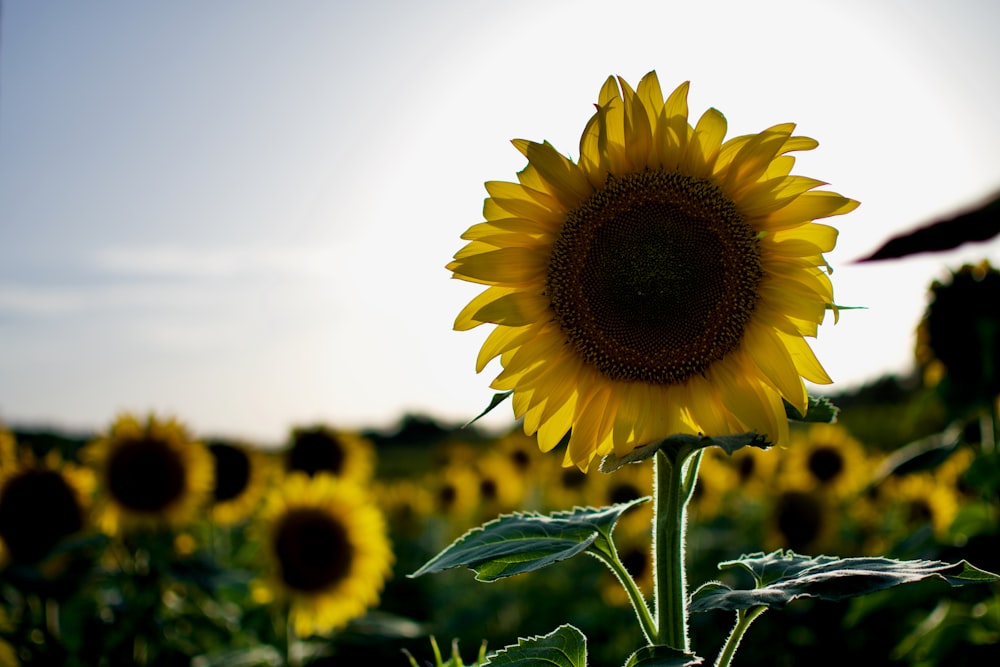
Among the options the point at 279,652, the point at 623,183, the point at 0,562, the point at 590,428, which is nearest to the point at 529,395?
the point at 590,428

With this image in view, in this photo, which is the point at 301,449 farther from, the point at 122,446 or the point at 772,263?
the point at 772,263

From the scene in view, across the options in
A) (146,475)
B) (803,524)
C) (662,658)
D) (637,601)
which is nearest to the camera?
(662,658)

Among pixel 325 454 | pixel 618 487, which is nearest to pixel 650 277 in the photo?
pixel 618 487

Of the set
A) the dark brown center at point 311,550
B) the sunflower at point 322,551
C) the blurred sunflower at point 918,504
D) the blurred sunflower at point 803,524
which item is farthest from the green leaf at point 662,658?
the blurred sunflower at point 918,504

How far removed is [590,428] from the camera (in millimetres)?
1661

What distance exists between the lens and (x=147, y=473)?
5.68m

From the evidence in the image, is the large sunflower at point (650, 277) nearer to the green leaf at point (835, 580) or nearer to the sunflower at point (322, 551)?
the green leaf at point (835, 580)

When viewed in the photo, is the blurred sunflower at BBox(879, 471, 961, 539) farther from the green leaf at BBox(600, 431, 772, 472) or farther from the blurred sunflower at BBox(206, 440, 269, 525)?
the green leaf at BBox(600, 431, 772, 472)

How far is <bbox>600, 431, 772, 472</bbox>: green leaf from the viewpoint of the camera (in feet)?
4.22

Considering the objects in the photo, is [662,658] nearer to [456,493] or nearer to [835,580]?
[835,580]

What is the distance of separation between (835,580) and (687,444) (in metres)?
0.29

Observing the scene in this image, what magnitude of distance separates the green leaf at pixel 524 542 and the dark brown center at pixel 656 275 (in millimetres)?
299

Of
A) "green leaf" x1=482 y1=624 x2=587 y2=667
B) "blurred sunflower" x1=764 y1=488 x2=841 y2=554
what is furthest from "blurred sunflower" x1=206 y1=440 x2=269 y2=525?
"green leaf" x1=482 y1=624 x2=587 y2=667

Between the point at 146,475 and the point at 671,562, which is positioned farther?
the point at 146,475
